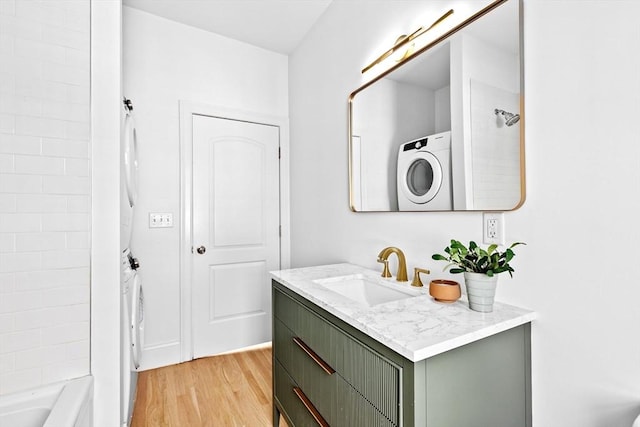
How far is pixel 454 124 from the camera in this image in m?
1.26

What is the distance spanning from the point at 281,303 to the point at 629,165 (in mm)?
1374

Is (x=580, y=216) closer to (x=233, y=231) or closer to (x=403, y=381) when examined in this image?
(x=403, y=381)

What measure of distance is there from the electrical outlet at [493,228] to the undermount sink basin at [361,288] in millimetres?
466

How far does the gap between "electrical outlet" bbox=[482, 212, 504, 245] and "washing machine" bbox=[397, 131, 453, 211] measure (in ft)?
0.50

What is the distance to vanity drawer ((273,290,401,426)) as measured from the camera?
2.82 feet

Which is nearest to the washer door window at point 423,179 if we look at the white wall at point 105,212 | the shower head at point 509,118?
the shower head at point 509,118

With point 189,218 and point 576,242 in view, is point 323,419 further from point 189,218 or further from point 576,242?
point 189,218

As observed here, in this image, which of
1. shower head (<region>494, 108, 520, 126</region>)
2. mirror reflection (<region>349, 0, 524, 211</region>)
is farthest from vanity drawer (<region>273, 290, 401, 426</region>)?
shower head (<region>494, 108, 520, 126</region>)

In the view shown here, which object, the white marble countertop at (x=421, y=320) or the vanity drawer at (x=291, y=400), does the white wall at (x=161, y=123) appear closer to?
the vanity drawer at (x=291, y=400)

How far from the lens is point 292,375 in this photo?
1427 mm

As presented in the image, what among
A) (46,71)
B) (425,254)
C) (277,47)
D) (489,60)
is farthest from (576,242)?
(277,47)

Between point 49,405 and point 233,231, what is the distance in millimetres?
1653

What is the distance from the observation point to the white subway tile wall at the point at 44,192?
1184 mm

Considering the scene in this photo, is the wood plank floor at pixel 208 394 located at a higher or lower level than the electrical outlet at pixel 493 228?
lower
